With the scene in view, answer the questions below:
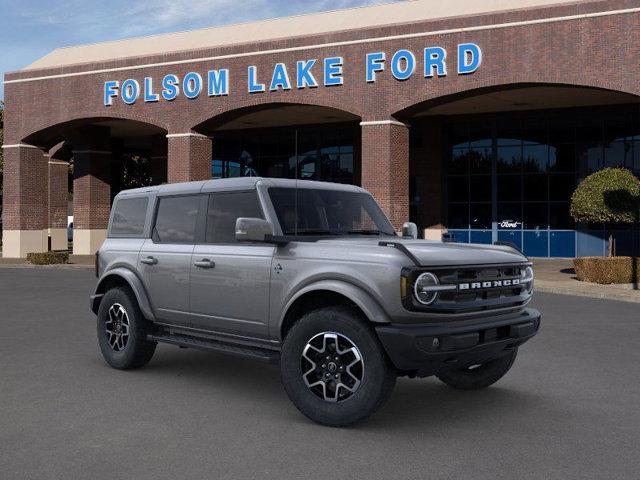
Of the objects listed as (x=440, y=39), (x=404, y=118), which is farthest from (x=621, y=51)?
(x=404, y=118)

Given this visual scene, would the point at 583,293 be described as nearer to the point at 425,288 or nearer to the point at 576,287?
the point at 576,287

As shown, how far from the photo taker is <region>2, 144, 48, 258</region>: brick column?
113 feet

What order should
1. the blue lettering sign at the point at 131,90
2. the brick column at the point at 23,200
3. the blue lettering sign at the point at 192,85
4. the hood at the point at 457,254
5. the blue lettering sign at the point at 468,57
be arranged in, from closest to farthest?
the hood at the point at 457,254 < the blue lettering sign at the point at 468,57 < the blue lettering sign at the point at 192,85 < the blue lettering sign at the point at 131,90 < the brick column at the point at 23,200

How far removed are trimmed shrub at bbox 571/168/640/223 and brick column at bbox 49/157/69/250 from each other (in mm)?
27478

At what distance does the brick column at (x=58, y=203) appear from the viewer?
3941 cm

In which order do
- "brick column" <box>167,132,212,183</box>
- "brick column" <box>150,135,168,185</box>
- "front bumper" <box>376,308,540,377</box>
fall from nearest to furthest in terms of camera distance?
1. "front bumper" <box>376,308,540,377</box>
2. "brick column" <box>167,132,212,183</box>
3. "brick column" <box>150,135,168,185</box>

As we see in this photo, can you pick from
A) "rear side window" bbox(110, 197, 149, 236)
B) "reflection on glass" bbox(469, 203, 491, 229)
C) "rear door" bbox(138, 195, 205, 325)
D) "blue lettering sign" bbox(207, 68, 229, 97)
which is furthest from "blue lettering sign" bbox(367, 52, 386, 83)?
"rear door" bbox(138, 195, 205, 325)

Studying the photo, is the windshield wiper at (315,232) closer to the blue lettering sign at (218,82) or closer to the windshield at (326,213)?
the windshield at (326,213)

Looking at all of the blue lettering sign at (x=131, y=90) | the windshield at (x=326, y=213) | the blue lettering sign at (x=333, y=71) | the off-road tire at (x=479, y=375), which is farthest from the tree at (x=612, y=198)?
the blue lettering sign at (x=131, y=90)

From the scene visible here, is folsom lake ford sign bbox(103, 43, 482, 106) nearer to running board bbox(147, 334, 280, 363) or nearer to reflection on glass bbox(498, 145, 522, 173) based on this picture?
reflection on glass bbox(498, 145, 522, 173)

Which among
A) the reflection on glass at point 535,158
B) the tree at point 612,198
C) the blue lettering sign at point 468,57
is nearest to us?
the tree at point 612,198

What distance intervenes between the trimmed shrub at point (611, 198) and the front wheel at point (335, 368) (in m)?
18.4

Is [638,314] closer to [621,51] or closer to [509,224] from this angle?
[621,51]

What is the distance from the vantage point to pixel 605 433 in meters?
5.82
